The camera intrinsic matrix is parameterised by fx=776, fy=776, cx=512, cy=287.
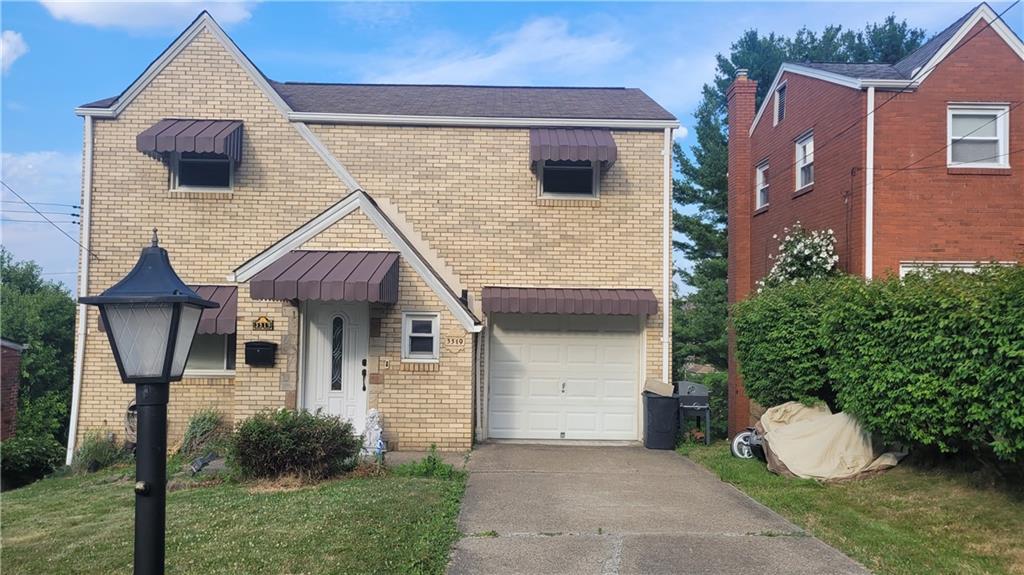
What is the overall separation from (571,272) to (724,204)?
16967 mm

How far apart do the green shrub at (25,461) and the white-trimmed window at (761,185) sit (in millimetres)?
15667

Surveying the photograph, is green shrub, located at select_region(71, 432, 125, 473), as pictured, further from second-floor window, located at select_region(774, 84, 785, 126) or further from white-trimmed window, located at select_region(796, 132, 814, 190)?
second-floor window, located at select_region(774, 84, 785, 126)

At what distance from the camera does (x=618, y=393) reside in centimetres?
1413

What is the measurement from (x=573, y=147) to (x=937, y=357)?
7.17 meters

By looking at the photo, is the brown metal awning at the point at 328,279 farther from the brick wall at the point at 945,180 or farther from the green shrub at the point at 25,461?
the brick wall at the point at 945,180

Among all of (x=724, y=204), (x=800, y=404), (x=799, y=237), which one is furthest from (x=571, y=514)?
(x=724, y=204)

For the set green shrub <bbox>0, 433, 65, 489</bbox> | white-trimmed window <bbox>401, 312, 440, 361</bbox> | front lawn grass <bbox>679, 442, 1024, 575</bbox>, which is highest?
white-trimmed window <bbox>401, 312, 440, 361</bbox>

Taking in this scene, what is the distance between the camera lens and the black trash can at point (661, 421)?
1323 cm

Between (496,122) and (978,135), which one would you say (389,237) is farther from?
(978,135)

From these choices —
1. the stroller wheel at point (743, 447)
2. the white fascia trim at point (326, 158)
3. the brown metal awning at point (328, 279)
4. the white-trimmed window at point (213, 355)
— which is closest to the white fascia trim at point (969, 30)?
the stroller wheel at point (743, 447)

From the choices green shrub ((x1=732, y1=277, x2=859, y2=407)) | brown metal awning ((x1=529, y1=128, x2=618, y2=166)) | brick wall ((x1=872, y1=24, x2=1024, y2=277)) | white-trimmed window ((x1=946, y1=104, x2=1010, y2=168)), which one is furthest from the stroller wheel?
white-trimmed window ((x1=946, y1=104, x2=1010, y2=168))

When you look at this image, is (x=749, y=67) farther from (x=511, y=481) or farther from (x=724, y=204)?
(x=511, y=481)

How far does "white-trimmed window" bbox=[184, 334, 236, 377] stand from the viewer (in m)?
13.6

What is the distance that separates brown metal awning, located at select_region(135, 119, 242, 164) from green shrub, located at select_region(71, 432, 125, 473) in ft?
16.3
